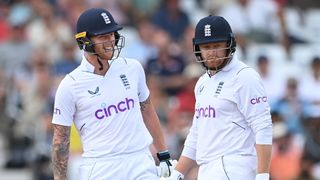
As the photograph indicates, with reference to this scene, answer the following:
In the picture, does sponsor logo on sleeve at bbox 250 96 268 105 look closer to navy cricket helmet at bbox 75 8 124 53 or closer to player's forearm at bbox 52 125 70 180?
navy cricket helmet at bbox 75 8 124 53

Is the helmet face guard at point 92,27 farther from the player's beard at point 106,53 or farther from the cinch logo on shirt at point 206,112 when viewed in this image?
the cinch logo on shirt at point 206,112

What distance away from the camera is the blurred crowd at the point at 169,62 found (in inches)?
570

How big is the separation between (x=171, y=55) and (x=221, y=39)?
300 inches

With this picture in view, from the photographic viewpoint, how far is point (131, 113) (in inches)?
353

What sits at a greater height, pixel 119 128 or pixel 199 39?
pixel 199 39

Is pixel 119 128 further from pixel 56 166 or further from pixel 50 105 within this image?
pixel 50 105

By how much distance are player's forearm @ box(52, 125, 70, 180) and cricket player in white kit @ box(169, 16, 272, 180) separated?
108cm

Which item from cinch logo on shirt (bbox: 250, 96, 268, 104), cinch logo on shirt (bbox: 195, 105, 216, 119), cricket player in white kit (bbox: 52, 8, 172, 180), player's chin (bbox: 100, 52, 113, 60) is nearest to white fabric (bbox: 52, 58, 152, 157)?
cricket player in white kit (bbox: 52, 8, 172, 180)

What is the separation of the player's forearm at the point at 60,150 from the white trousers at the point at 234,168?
1.19m

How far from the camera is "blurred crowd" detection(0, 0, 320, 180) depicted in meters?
14.5

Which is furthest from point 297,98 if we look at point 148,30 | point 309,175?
point 148,30

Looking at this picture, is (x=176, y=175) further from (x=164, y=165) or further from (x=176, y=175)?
(x=164, y=165)

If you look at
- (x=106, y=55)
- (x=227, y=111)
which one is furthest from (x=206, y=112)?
(x=106, y=55)

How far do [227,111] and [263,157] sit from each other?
477 millimetres
